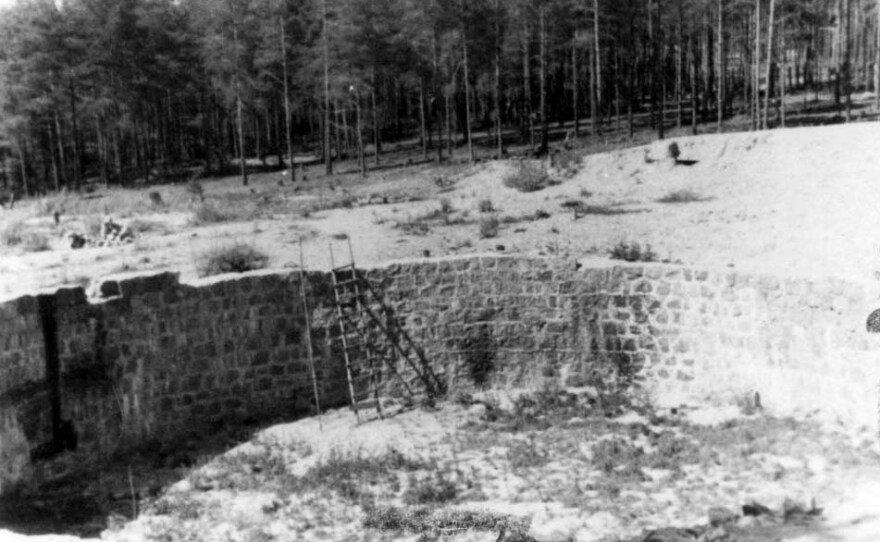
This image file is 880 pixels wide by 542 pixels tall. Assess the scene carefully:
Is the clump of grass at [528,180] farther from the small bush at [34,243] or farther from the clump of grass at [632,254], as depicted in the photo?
the small bush at [34,243]

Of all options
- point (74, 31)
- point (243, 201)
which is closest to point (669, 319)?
point (243, 201)

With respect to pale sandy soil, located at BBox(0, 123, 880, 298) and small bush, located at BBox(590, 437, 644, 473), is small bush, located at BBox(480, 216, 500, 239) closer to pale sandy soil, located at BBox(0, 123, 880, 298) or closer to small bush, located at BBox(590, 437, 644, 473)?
pale sandy soil, located at BBox(0, 123, 880, 298)

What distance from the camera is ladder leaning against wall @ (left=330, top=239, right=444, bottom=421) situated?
45.3 feet

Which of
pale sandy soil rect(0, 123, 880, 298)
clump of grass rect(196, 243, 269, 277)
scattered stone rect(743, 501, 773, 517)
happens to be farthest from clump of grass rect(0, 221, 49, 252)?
scattered stone rect(743, 501, 773, 517)

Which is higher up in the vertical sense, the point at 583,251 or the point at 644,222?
the point at 644,222

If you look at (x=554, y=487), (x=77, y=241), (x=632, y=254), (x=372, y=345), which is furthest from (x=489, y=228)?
(x=77, y=241)

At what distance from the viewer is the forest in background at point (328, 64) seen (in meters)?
41.7

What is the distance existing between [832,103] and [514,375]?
44.4 m

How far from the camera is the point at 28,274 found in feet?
56.2

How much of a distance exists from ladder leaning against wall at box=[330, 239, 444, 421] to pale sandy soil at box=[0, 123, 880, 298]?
1.14 metres

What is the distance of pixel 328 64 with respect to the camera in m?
41.8

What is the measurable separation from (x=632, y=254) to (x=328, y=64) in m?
29.5

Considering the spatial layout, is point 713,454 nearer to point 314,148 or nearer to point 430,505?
point 430,505

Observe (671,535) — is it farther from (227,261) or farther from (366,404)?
(227,261)
